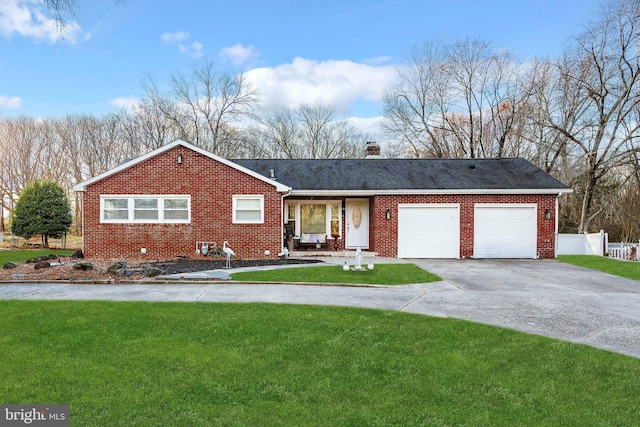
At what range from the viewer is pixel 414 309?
7.00 meters

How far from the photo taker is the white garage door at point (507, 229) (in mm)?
16047

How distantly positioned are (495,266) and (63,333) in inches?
493

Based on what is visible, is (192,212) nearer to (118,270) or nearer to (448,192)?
(118,270)

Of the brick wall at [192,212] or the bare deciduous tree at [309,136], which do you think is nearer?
the brick wall at [192,212]

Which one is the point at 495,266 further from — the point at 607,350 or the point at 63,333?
the point at 63,333

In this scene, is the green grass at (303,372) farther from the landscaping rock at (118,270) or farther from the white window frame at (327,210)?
the white window frame at (327,210)

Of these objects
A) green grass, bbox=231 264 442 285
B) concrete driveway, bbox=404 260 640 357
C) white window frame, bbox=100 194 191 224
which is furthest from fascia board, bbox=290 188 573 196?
green grass, bbox=231 264 442 285

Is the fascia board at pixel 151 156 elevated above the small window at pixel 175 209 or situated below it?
above

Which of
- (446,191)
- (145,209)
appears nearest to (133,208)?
(145,209)

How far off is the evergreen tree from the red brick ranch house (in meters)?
8.32

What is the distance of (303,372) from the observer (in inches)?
164

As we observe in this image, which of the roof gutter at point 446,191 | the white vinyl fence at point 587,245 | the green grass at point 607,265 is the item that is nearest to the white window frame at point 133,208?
the roof gutter at point 446,191

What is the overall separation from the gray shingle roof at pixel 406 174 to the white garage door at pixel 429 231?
2.95 feet

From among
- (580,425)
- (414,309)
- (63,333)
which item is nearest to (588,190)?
(414,309)
